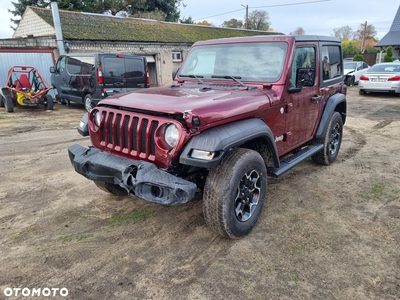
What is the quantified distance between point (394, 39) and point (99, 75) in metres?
26.7

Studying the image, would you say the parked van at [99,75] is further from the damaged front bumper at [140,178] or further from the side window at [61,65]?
the damaged front bumper at [140,178]

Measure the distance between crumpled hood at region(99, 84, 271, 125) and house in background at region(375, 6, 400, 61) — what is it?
28.1 meters

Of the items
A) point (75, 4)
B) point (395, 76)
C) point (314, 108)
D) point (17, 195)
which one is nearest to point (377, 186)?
point (314, 108)

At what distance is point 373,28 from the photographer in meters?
66.4

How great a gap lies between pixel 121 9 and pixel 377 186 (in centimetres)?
2880

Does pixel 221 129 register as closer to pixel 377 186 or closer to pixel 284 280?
pixel 284 280

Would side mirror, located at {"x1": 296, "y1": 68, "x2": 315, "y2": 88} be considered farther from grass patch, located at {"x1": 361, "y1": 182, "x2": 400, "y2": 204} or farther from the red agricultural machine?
the red agricultural machine

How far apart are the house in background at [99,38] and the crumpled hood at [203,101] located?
39.6 feet

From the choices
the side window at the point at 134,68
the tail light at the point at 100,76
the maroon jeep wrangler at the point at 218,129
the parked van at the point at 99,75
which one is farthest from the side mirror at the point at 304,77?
the side window at the point at 134,68

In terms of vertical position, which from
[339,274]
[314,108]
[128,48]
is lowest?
[339,274]

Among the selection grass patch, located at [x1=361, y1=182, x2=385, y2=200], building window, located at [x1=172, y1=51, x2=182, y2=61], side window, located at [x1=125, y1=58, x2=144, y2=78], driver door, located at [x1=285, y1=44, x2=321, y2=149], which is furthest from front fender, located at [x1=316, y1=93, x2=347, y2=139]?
building window, located at [x1=172, y1=51, x2=182, y2=61]

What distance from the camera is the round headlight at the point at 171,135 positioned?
2.71m

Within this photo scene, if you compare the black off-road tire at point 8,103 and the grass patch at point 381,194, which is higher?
the black off-road tire at point 8,103

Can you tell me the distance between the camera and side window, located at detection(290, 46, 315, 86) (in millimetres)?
3736
